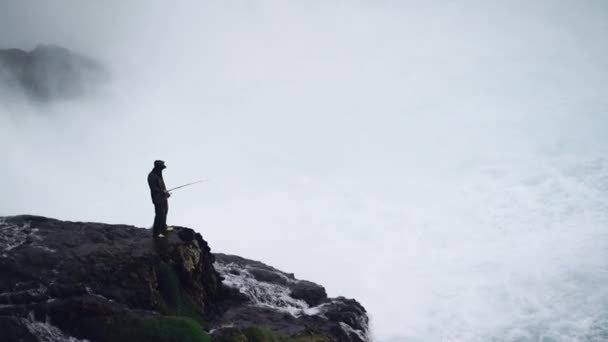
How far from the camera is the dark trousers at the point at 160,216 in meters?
22.8

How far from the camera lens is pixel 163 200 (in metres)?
22.7

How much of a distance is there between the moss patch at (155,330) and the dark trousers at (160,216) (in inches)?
216

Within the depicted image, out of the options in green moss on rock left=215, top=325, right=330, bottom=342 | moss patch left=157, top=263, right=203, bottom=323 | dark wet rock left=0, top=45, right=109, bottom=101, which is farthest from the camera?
dark wet rock left=0, top=45, right=109, bottom=101

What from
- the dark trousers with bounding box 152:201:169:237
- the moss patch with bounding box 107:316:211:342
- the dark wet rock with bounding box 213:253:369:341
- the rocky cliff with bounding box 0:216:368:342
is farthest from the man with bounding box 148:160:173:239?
the dark wet rock with bounding box 213:253:369:341

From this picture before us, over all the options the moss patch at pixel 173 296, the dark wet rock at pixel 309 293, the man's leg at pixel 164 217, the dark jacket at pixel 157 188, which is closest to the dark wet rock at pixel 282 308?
the dark wet rock at pixel 309 293

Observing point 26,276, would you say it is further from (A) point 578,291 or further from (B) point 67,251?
(A) point 578,291

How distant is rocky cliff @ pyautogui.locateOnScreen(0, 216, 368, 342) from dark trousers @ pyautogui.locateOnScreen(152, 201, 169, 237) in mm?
569

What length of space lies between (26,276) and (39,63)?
5875 inches

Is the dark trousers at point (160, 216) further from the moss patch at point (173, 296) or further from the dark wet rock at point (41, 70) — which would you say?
the dark wet rock at point (41, 70)

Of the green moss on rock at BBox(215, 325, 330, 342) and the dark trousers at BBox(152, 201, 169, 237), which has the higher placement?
the dark trousers at BBox(152, 201, 169, 237)

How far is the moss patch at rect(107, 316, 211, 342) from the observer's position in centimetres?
1784

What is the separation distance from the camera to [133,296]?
66.9 feet

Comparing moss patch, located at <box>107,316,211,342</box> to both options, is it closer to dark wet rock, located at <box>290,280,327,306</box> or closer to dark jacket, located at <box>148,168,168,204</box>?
dark jacket, located at <box>148,168,168,204</box>

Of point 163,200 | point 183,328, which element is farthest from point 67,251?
point 183,328
